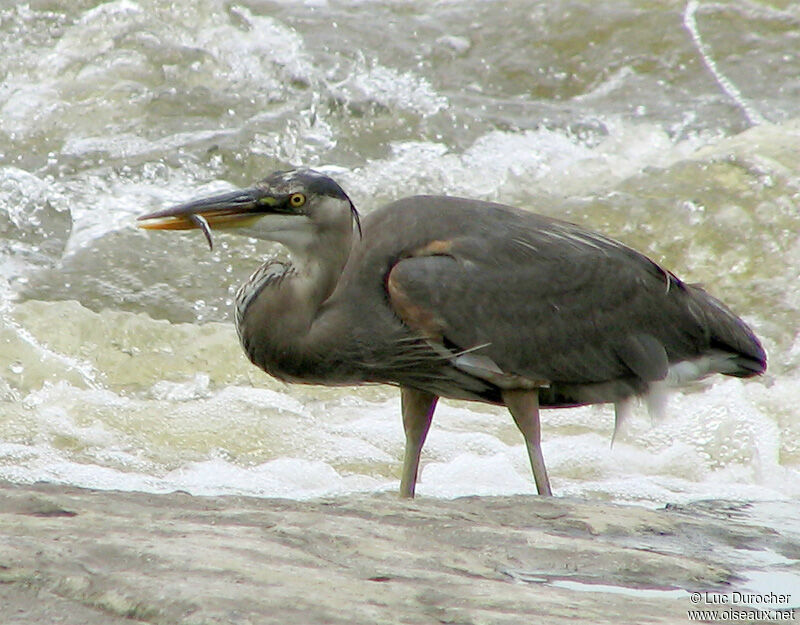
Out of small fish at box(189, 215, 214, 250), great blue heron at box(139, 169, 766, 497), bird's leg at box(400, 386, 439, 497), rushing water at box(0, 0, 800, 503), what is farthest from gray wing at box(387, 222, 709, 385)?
rushing water at box(0, 0, 800, 503)

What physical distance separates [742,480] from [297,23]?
5.74 meters

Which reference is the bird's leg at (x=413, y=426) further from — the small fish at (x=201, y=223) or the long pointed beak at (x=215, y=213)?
the small fish at (x=201, y=223)

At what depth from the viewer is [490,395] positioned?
203 inches

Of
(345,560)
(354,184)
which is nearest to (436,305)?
(345,560)

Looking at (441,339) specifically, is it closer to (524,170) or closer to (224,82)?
(524,170)

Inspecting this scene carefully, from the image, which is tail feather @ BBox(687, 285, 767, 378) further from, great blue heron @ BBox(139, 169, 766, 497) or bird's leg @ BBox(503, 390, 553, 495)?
bird's leg @ BBox(503, 390, 553, 495)

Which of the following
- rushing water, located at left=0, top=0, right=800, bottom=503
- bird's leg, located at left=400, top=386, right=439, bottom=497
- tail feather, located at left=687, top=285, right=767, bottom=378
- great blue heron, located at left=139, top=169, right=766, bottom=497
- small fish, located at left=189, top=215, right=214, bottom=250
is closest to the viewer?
small fish, located at left=189, top=215, right=214, bottom=250

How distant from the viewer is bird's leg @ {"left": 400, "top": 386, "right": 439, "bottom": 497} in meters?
5.08

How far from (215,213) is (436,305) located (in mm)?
842

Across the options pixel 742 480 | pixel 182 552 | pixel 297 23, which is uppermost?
pixel 182 552

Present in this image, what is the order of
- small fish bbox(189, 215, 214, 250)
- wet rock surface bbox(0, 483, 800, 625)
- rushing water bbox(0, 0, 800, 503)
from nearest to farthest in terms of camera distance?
wet rock surface bbox(0, 483, 800, 625)
small fish bbox(189, 215, 214, 250)
rushing water bbox(0, 0, 800, 503)

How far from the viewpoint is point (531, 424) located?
502 centimetres

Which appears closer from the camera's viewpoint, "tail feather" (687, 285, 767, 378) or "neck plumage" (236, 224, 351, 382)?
"neck plumage" (236, 224, 351, 382)

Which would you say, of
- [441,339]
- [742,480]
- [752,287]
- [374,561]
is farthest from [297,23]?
[374,561]
